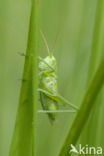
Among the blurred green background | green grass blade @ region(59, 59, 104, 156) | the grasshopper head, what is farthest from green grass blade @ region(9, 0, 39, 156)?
the grasshopper head

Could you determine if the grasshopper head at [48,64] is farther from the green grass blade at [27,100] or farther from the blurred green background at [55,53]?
the green grass blade at [27,100]

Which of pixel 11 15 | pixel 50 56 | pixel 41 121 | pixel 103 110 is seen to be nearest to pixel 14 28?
pixel 11 15

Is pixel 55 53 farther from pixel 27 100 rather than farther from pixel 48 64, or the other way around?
pixel 27 100

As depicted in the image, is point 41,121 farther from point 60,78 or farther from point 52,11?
point 52,11

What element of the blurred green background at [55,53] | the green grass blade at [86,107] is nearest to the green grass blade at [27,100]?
the green grass blade at [86,107]

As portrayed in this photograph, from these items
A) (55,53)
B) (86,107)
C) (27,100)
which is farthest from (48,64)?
(86,107)
